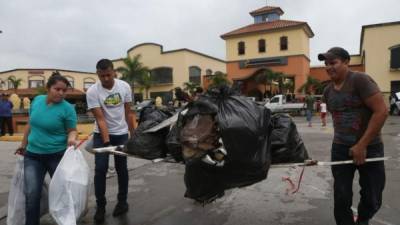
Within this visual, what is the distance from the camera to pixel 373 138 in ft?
10.4

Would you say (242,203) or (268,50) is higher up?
(268,50)

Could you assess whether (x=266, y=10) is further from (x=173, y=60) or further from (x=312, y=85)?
(x=173, y=60)

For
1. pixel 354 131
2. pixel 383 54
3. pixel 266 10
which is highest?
pixel 266 10

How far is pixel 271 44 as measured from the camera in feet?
138

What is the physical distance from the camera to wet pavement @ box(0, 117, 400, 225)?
432cm

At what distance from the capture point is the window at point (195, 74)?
156ft

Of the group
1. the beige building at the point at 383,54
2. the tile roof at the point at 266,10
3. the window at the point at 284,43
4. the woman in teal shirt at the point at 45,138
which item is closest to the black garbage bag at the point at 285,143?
the woman in teal shirt at the point at 45,138

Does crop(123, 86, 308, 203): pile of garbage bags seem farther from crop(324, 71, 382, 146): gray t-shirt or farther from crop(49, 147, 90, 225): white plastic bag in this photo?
crop(49, 147, 90, 225): white plastic bag

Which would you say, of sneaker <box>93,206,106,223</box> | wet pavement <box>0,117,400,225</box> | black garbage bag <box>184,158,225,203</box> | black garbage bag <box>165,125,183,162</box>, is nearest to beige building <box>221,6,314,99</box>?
wet pavement <box>0,117,400,225</box>

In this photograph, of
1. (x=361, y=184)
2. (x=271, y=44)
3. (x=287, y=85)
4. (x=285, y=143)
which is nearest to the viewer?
(x=361, y=184)

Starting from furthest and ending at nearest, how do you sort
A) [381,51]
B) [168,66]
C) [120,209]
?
[168,66] → [381,51] → [120,209]

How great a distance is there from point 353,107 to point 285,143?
65 cm

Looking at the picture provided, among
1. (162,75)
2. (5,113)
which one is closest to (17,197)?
(5,113)

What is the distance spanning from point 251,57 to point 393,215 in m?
39.4
